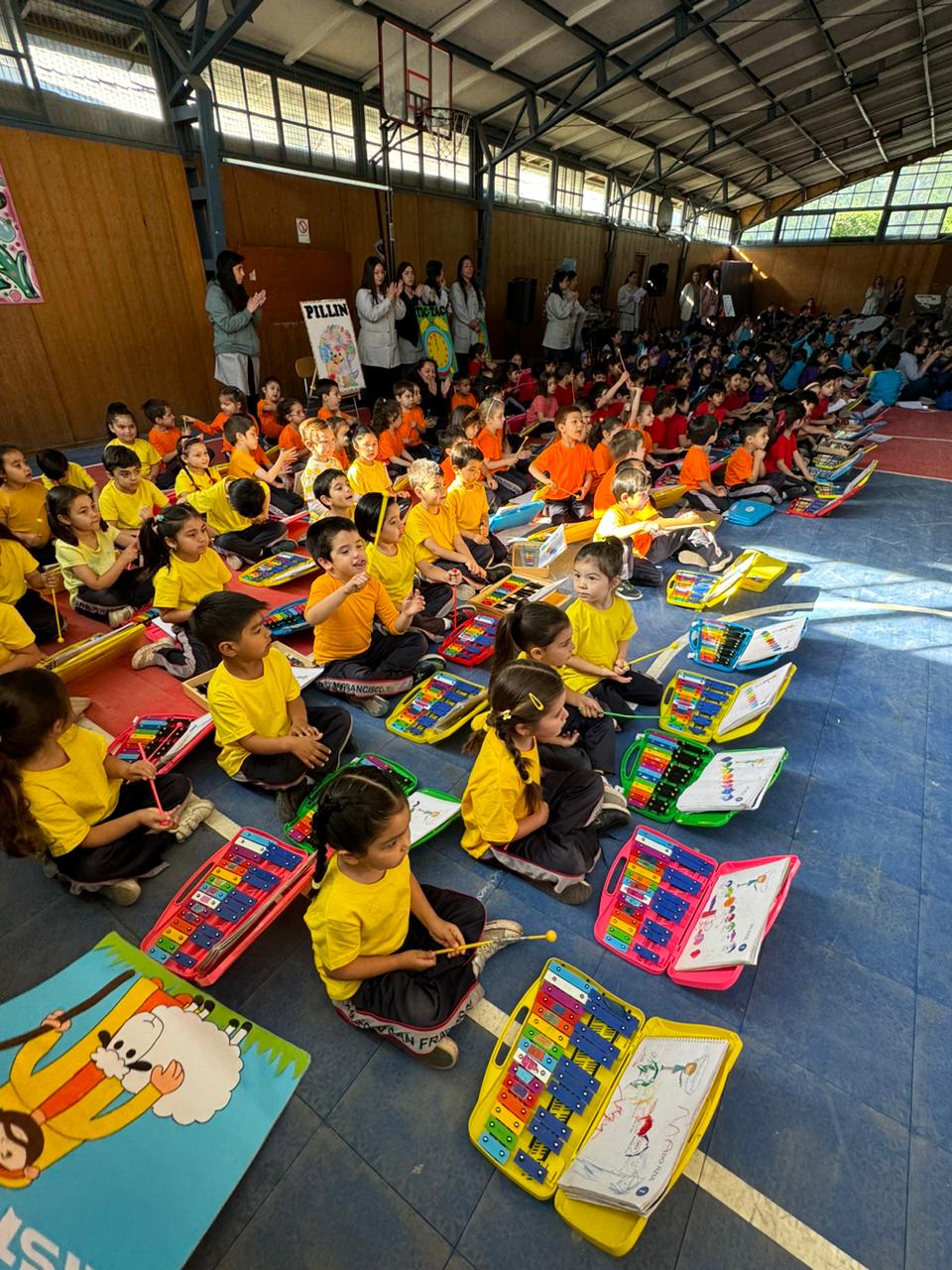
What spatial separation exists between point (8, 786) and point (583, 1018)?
5.74 feet

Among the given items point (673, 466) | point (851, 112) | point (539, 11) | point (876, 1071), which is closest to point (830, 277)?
point (851, 112)

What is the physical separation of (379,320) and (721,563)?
16.9 ft

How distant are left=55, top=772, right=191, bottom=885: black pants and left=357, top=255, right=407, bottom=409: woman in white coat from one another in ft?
21.5

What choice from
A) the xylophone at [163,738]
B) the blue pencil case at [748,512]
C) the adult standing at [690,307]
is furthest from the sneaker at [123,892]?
the adult standing at [690,307]

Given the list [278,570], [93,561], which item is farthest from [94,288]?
[278,570]

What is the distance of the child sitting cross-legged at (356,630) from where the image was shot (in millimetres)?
2814

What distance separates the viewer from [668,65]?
9.46 metres

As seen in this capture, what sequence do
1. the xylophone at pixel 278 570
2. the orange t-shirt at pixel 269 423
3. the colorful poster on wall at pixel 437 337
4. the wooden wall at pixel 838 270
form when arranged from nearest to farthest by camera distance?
the xylophone at pixel 278 570 → the orange t-shirt at pixel 269 423 → the colorful poster on wall at pixel 437 337 → the wooden wall at pixel 838 270

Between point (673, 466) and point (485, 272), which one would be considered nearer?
point (673, 466)

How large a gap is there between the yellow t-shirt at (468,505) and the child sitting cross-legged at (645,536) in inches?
34.3

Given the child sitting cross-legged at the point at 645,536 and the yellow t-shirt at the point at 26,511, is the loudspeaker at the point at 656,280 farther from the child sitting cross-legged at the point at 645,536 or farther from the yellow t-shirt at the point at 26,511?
the yellow t-shirt at the point at 26,511

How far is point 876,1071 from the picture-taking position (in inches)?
65.7

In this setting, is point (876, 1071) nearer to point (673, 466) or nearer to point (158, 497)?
point (158, 497)

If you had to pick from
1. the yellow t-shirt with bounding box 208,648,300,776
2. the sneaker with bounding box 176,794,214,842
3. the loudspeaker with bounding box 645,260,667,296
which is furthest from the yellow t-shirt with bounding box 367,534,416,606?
the loudspeaker with bounding box 645,260,667,296
